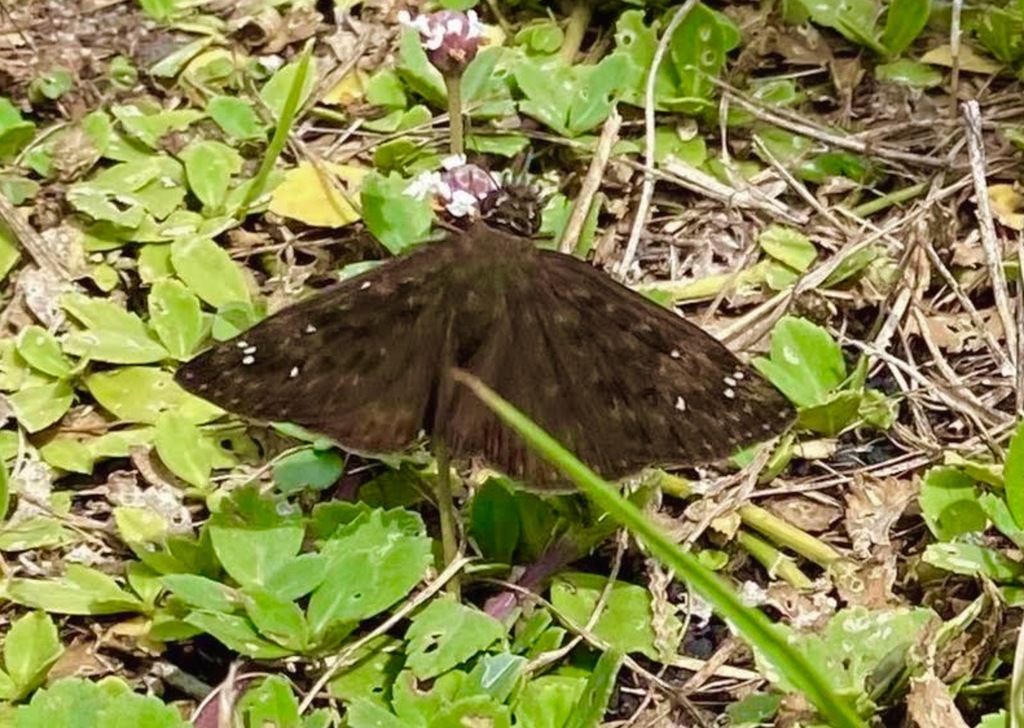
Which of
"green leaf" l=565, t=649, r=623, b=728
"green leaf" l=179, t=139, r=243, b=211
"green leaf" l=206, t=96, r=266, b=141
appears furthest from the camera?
"green leaf" l=206, t=96, r=266, b=141

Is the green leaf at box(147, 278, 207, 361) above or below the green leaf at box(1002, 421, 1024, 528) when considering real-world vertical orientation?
above

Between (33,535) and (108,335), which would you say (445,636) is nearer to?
(33,535)

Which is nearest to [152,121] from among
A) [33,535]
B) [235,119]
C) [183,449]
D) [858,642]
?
[235,119]

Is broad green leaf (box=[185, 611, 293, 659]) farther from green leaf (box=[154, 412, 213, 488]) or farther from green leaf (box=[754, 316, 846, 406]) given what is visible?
green leaf (box=[754, 316, 846, 406])

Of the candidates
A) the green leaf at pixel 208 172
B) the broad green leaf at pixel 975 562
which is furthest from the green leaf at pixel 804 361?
the green leaf at pixel 208 172

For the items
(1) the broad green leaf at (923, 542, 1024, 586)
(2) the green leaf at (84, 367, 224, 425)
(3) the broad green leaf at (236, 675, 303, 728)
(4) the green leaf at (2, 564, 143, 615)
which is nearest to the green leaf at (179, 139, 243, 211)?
(2) the green leaf at (84, 367, 224, 425)

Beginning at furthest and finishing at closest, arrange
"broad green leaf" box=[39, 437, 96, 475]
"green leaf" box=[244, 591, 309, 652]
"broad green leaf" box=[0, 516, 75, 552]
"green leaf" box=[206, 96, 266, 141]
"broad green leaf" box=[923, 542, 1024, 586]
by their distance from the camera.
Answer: "green leaf" box=[206, 96, 266, 141] < "broad green leaf" box=[39, 437, 96, 475] < "broad green leaf" box=[0, 516, 75, 552] < "broad green leaf" box=[923, 542, 1024, 586] < "green leaf" box=[244, 591, 309, 652]

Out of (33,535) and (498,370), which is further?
(33,535)

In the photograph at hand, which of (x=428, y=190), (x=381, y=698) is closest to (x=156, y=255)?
(x=428, y=190)
